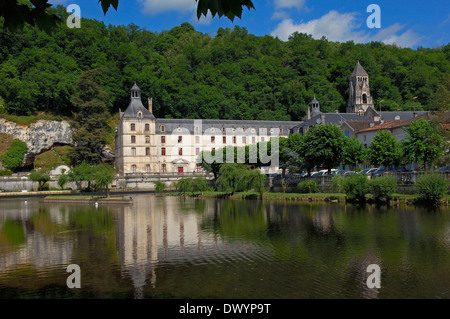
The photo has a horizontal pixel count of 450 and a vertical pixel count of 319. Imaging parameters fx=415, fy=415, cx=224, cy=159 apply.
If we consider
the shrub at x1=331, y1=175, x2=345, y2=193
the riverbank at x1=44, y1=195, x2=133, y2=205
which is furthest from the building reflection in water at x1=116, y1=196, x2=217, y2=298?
the shrub at x1=331, y1=175, x2=345, y2=193

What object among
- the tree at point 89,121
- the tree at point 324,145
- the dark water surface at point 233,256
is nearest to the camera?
the dark water surface at point 233,256

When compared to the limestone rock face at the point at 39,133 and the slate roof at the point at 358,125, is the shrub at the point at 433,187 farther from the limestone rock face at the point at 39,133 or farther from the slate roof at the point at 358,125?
the limestone rock face at the point at 39,133

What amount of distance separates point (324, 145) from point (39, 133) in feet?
174

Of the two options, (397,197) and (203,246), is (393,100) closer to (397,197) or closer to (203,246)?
(397,197)

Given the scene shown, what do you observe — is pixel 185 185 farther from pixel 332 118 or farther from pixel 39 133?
pixel 332 118

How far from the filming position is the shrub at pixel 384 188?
3547 centimetres

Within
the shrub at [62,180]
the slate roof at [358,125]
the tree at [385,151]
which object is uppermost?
the slate roof at [358,125]

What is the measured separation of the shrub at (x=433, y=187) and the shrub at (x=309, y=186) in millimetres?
14730

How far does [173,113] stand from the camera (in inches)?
3757

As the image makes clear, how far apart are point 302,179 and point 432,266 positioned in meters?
36.9

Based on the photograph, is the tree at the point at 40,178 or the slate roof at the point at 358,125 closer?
the tree at the point at 40,178

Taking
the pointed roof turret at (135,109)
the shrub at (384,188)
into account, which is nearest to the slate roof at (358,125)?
the shrub at (384,188)

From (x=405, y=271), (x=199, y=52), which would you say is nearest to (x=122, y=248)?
(x=405, y=271)

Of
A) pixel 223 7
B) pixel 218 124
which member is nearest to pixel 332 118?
pixel 218 124
